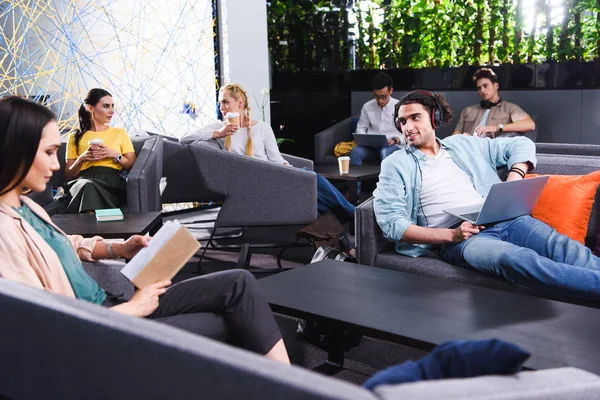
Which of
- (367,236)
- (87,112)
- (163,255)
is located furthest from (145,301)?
(87,112)

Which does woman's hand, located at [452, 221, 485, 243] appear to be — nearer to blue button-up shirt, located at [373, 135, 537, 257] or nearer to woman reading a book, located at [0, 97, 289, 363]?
blue button-up shirt, located at [373, 135, 537, 257]

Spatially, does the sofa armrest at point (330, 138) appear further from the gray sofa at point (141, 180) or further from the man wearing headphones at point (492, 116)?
the gray sofa at point (141, 180)

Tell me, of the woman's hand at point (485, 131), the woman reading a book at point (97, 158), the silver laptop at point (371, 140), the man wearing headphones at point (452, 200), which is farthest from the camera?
the silver laptop at point (371, 140)

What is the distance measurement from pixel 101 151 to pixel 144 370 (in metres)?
3.47

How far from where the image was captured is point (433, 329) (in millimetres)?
2303

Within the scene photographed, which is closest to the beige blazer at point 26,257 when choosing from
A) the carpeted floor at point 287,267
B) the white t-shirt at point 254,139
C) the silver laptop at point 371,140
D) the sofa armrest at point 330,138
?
the carpeted floor at point 287,267

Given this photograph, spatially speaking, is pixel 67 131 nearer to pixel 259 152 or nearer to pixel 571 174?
pixel 259 152

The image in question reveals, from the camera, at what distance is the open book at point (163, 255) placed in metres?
2.25

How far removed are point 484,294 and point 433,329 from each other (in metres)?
0.45

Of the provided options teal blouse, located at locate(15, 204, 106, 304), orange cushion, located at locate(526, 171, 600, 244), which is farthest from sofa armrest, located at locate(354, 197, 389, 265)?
teal blouse, located at locate(15, 204, 106, 304)

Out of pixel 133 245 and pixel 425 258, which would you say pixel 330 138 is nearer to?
pixel 425 258

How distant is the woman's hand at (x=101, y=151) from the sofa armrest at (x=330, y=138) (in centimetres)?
284

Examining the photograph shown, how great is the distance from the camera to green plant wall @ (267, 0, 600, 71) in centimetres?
673

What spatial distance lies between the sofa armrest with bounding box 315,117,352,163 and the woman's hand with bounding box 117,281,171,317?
5022 mm
